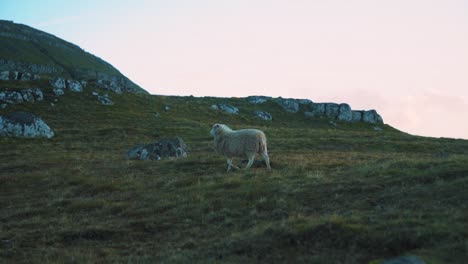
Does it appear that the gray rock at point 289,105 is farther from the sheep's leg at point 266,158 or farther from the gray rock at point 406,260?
the gray rock at point 406,260

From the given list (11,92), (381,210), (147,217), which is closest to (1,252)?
(147,217)

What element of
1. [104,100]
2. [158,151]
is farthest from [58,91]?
[158,151]

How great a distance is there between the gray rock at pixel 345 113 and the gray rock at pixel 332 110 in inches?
26.3

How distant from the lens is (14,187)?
77.7 ft

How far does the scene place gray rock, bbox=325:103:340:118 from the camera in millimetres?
106312

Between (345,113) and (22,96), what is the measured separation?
220ft

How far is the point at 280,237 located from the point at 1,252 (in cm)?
756

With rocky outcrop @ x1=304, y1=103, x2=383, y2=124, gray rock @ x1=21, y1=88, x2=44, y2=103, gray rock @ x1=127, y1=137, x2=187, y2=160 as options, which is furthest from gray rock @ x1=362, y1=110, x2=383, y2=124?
gray rock @ x1=127, y1=137, x2=187, y2=160

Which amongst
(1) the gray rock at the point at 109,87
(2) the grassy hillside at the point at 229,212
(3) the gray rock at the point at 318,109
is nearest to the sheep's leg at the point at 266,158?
(2) the grassy hillside at the point at 229,212

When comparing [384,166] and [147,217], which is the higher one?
[384,166]

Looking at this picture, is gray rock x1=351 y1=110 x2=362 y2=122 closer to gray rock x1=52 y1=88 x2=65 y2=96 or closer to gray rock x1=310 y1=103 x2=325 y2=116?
gray rock x1=310 y1=103 x2=325 y2=116

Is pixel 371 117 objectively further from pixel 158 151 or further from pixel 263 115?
pixel 158 151

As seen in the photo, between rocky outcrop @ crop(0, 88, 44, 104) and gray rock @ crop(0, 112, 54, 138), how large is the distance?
715 inches

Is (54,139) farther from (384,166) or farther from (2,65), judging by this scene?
(2,65)
